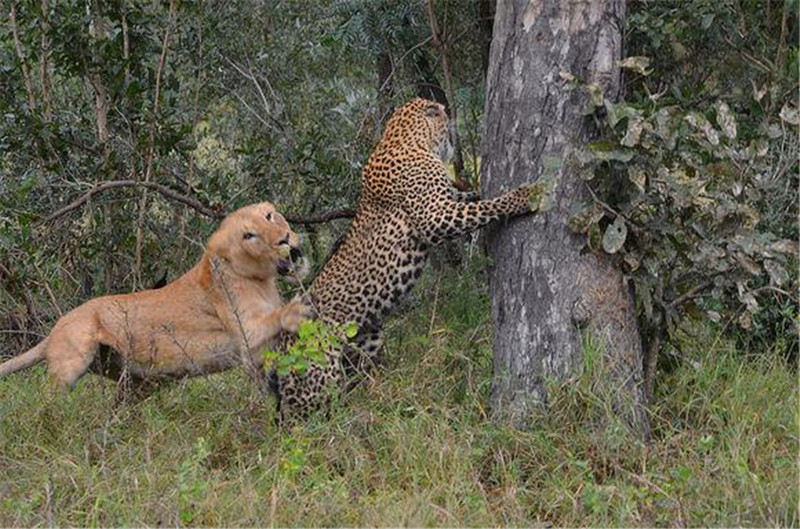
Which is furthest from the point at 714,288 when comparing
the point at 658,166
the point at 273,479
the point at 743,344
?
the point at 273,479

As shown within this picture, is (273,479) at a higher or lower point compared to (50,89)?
lower

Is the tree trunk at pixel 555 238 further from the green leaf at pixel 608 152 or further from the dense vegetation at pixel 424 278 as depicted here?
the green leaf at pixel 608 152

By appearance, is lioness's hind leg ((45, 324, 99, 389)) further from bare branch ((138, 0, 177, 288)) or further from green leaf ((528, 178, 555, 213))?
green leaf ((528, 178, 555, 213))

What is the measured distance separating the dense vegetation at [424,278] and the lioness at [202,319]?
211 mm

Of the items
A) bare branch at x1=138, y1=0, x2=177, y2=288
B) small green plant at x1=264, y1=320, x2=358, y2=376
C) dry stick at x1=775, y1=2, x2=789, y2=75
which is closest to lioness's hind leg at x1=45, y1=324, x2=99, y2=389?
small green plant at x1=264, y1=320, x2=358, y2=376

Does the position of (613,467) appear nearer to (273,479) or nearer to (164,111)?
(273,479)

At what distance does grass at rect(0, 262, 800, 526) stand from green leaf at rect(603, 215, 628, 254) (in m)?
0.62

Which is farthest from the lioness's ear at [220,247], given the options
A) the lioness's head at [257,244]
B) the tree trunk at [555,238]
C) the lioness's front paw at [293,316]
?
the tree trunk at [555,238]

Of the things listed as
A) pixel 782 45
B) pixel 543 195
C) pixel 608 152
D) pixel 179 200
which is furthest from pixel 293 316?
pixel 782 45

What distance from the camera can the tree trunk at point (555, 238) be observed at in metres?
6.73

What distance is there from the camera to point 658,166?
6.48m

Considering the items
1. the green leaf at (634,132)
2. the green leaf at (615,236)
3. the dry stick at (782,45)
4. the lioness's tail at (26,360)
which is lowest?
the lioness's tail at (26,360)

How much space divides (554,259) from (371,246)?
4.38 feet

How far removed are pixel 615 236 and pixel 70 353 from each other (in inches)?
122
